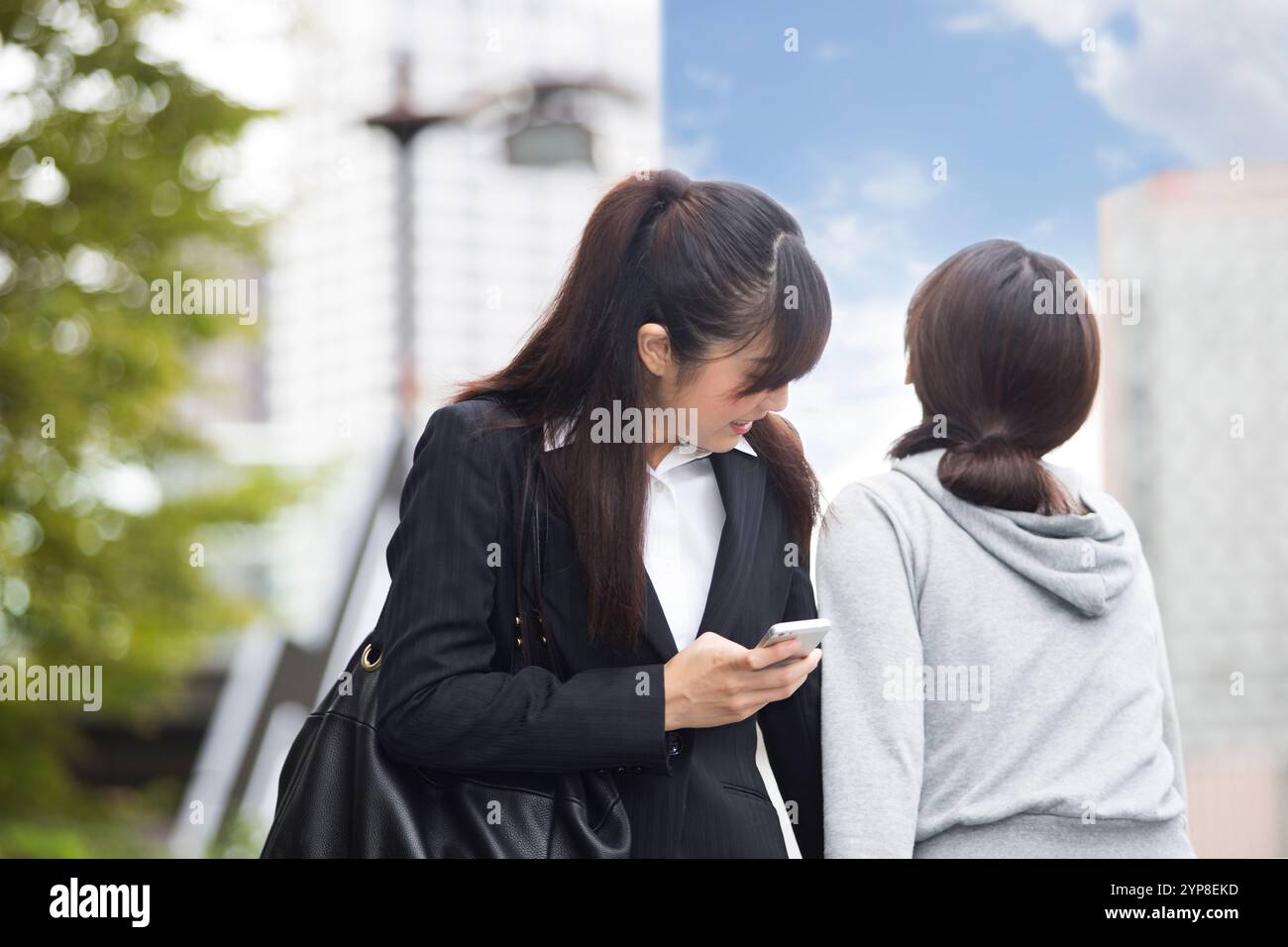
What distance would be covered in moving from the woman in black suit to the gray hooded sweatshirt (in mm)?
103

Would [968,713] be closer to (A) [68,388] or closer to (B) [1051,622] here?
(B) [1051,622]

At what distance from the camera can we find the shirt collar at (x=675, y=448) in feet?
5.10

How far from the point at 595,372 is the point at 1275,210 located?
360 cm

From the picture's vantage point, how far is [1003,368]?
1.69 m

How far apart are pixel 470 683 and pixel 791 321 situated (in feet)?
1.95

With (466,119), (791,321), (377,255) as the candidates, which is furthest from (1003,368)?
(377,255)

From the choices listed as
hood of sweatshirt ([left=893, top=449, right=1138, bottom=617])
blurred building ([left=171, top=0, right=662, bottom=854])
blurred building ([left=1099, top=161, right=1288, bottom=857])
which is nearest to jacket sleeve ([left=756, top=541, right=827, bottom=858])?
hood of sweatshirt ([left=893, top=449, right=1138, bottom=617])

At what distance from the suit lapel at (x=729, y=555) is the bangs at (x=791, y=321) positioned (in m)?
0.15

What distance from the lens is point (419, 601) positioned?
1.44 meters
